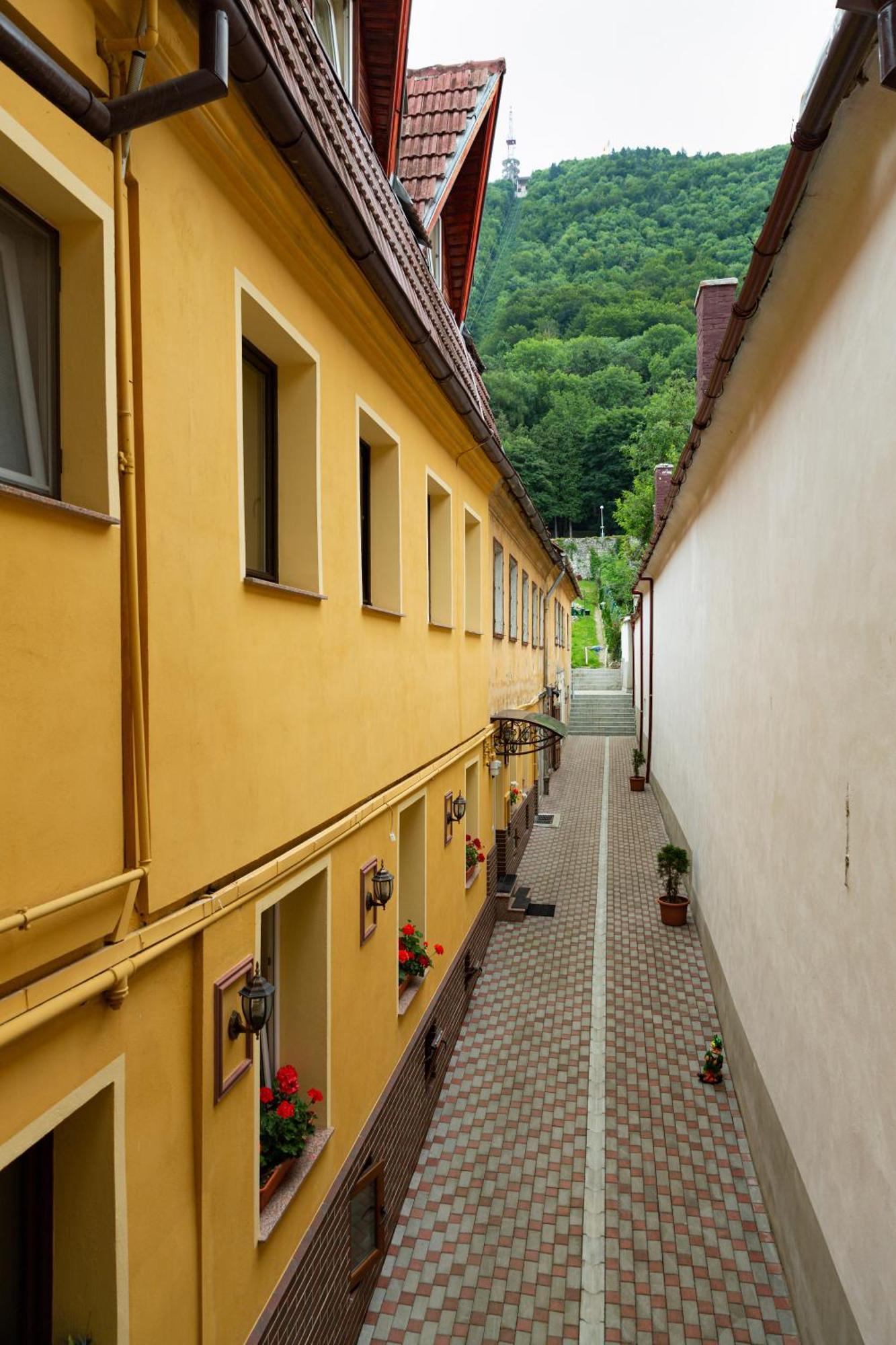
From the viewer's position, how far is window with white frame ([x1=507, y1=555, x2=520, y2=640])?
15.6m

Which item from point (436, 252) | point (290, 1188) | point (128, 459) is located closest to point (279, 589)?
point (128, 459)

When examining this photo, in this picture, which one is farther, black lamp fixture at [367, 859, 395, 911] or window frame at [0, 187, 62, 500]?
black lamp fixture at [367, 859, 395, 911]

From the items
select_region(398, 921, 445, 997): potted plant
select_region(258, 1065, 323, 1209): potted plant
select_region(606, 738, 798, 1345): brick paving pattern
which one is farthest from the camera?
select_region(398, 921, 445, 997): potted plant

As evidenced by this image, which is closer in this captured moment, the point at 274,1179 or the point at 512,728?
the point at 274,1179

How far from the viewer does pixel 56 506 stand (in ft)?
8.79

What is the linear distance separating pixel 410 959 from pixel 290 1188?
309 cm

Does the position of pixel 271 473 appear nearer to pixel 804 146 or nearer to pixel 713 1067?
pixel 804 146

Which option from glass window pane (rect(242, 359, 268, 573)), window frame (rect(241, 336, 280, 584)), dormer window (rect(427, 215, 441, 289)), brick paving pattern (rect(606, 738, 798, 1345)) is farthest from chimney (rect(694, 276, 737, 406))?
glass window pane (rect(242, 359, 268, 573))

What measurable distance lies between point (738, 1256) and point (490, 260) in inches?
4105

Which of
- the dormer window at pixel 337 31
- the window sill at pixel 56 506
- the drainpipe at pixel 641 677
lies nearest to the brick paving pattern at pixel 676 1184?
the window sill at pixel 56 506

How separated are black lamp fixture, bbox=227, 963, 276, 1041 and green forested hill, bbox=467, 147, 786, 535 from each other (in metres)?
66.8

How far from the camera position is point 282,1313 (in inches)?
175

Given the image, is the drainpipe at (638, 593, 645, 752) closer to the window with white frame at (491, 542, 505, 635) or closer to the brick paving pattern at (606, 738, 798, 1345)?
the window with white frame at (491, 542, 505, 635)

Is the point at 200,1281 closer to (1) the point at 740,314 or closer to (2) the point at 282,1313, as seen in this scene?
(2) the point at 282,1313
